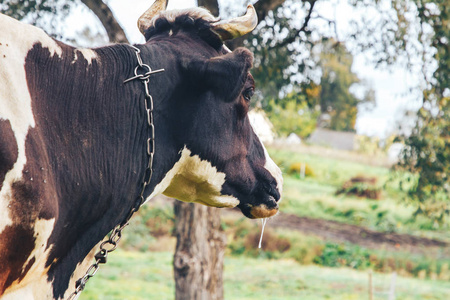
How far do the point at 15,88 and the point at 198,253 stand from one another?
577 centimetres

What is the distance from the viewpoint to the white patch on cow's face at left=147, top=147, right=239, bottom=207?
3.12m

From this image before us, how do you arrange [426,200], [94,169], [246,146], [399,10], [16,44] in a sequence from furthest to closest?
[426,200] → [399,10] → [246,146] → [94,169] → [16,44]

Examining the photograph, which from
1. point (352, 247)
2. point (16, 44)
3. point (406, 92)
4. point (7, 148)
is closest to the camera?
point (7, 148)

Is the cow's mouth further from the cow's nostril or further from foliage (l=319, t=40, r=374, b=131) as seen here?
foliage (l=319, t=40, r=374, b=131)

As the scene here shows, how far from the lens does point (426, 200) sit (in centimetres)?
984

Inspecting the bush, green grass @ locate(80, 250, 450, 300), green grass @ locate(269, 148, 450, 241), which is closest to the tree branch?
green grass @ locate(80, 250, 450, 300)

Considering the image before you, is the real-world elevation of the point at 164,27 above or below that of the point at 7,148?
above

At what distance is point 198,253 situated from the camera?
7.89m

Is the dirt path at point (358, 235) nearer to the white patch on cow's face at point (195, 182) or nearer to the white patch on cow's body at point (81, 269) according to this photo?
the white patch on cow's face at point (195, 182)

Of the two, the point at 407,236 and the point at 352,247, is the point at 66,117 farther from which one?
the point at 407,236

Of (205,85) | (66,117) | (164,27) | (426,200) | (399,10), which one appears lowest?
(426,200)

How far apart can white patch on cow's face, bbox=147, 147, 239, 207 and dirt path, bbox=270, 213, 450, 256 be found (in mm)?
19960

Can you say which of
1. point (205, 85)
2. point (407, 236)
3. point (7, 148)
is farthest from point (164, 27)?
point (407, 236)

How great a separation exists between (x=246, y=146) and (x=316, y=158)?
34.6 metres
